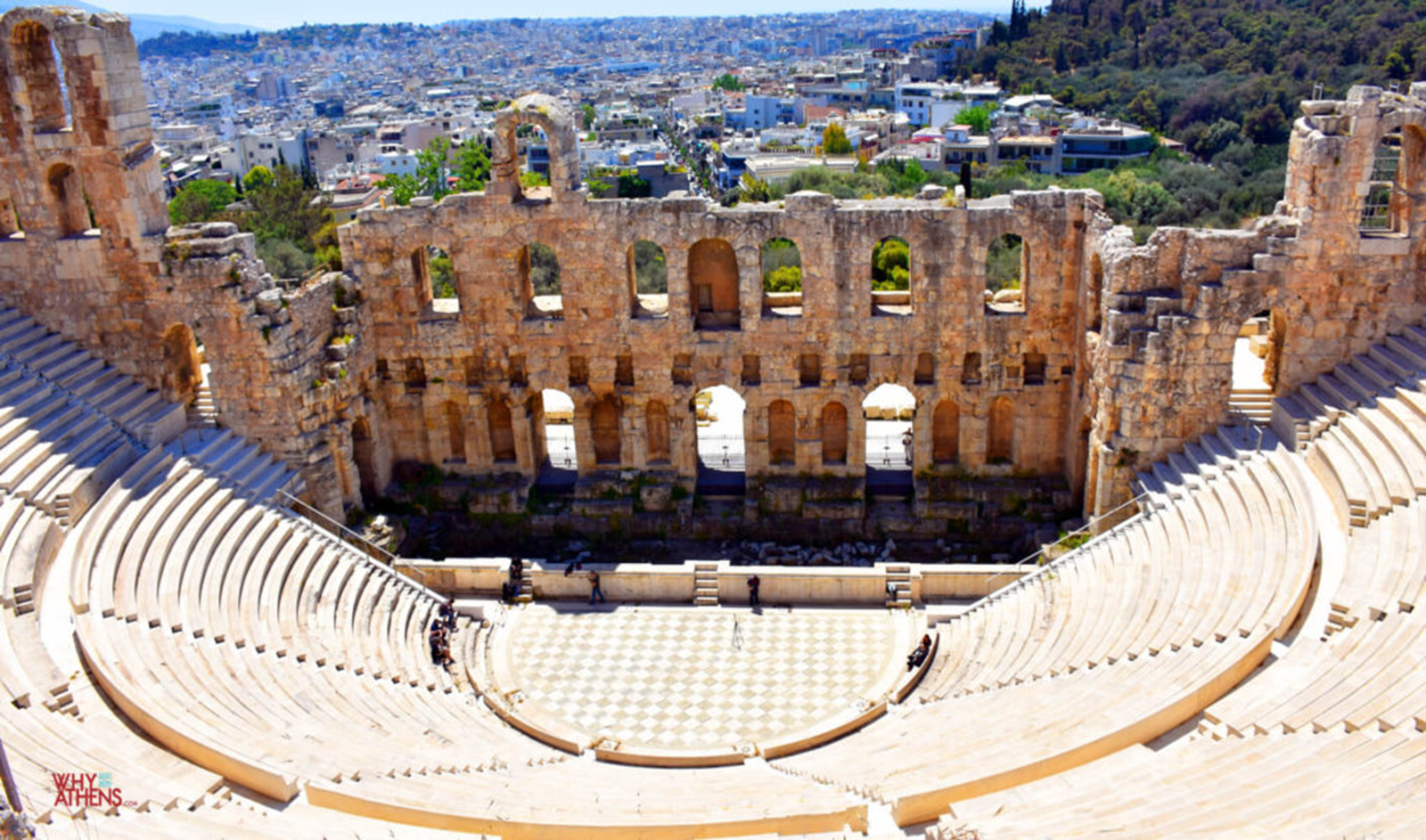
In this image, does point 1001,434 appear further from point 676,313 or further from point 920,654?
point 676,313

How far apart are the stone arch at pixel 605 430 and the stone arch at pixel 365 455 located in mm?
5317

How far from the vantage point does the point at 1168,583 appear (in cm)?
1989

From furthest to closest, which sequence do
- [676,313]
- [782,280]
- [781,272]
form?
1. [781,272]
2. [782,280]
3. [676,313]

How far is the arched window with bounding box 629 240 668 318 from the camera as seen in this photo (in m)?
27.6

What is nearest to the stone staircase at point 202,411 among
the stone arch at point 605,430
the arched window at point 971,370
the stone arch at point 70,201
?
the stone arch at point 70,201

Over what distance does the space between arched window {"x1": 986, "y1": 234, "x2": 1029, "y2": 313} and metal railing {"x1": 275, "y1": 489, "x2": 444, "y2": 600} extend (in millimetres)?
14440

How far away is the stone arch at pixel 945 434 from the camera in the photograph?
2828cm

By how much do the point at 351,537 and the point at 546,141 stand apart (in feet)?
32.4

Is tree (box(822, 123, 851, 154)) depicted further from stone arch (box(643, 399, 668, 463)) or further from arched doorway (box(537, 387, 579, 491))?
stone arch (box(643, 399, 668, 463))

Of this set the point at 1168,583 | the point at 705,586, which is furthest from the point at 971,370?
the point at 1168,583

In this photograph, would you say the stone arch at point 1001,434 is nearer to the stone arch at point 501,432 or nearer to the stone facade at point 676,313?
the stone facade at point 676,313

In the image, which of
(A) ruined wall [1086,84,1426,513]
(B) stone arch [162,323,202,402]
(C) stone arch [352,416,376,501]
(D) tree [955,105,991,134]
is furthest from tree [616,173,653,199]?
(A) ruined wall [1086,84,1426,513]

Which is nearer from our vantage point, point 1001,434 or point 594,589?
point 594,589

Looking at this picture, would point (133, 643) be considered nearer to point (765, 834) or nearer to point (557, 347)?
point (765, 834)
